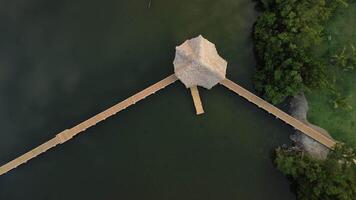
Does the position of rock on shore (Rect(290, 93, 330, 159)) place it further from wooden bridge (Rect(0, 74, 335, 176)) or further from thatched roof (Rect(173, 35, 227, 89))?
thatched roof (Rect(173, 35, 227, 89))

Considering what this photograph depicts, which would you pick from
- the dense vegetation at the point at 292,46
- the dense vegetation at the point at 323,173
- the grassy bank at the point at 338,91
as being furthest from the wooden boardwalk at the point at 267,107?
the dense vegetation at the point at 323,173

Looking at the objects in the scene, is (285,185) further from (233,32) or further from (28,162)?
(28,162)

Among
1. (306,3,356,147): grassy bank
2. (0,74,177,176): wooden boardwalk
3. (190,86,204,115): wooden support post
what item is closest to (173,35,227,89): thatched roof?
(190,86,204,115): wooden support post

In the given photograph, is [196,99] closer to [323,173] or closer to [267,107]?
[267,107]

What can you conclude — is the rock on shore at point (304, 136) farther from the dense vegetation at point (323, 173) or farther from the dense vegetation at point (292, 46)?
the dense vegetation at point (292, 46)

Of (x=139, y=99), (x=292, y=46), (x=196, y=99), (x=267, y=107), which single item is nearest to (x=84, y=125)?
(x=139, y=99)
